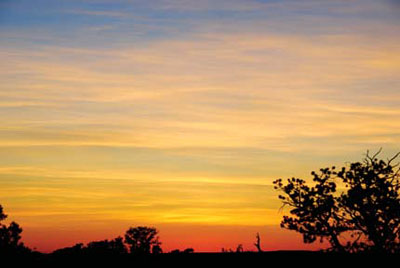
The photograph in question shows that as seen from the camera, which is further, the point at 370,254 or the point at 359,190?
the point at 359,190

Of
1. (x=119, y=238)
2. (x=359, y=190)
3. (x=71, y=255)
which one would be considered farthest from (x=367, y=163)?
(x=119, y=238)

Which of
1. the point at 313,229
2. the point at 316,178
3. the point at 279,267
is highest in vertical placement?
the point at 316,178

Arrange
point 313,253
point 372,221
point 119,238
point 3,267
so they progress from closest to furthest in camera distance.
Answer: point 3,267, point 313,253, point 372,221, point 119,238

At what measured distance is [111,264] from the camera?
22.9 metres

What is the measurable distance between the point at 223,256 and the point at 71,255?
5.67m

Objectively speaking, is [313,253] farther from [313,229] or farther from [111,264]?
[313,229]

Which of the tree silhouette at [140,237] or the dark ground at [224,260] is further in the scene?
the tree silhouette at [140,237]

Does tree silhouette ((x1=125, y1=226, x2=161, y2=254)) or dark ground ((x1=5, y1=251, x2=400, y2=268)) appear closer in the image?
dark ground ((x1=5, y1=251, x2=400, y2=268))

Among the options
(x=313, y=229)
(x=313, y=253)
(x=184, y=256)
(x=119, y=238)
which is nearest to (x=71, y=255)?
(x=184, y=256)

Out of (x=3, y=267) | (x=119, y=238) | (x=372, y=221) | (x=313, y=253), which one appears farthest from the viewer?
(x=119, y=238)

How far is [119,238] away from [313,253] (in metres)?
77.1

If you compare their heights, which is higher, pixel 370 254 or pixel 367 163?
pixel 367 163

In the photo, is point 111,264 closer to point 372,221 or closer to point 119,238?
point 372,221

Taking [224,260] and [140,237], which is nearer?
[224,260]
